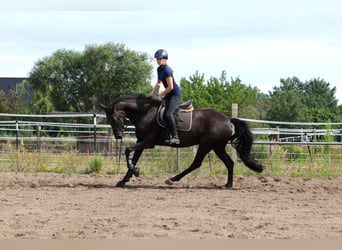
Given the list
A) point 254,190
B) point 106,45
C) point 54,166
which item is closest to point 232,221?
point 254,190

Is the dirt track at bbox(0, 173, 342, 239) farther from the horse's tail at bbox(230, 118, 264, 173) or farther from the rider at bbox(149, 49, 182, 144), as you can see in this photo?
the rider at bbox(149, 49, 182, 144)

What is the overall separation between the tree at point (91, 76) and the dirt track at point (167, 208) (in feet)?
129

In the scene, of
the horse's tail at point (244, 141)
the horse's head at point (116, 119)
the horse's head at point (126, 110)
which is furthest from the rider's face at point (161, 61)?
the horse's tail at point (244, 141)

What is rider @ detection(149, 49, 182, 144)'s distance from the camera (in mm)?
10891

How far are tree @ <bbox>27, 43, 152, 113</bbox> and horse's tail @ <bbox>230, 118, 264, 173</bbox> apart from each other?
40.1 meters

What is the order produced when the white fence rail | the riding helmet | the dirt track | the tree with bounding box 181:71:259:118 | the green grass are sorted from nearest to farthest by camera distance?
the dirt track < the riding helmet < the green grass < the white fence rail < the tree with bounding box 181:71:259:118

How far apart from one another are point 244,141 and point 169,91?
6.37ft

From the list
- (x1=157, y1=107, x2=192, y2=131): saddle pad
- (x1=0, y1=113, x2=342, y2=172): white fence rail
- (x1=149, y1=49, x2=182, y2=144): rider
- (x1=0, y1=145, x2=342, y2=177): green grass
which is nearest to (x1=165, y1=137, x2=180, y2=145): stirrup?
(x1=149, y1=49, x2=182, y2=144): rider

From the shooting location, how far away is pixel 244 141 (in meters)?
11.7

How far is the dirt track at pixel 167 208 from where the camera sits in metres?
6.55

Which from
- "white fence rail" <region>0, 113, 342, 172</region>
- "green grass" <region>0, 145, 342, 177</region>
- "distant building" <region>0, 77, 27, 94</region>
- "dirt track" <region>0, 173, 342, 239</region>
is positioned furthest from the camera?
"distant building" <region>0, 77, 27, 94</region>

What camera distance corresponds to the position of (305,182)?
39.2ft

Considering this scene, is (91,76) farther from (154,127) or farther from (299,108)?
(154,127)

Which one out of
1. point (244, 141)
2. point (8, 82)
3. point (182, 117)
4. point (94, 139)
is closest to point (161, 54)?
point (182, 117)
